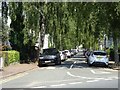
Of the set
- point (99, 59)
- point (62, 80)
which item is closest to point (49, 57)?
point (99, 59)

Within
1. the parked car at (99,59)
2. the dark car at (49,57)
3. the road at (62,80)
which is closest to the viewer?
the road at (62,80)

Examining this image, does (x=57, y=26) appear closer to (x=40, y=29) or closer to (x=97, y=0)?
(x=40, y=29)

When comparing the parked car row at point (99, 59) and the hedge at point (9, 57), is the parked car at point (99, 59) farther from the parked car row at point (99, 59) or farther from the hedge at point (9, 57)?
the hedge at point (9, 57)

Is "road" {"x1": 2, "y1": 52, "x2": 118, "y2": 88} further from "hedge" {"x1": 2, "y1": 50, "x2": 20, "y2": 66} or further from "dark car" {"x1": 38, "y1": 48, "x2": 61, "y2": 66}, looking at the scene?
"dark car" {"x1": 38, "y1": 48, "x2": 61, "y2": 66}

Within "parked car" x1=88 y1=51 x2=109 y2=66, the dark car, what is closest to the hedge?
the dark car

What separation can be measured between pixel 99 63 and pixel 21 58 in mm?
11171

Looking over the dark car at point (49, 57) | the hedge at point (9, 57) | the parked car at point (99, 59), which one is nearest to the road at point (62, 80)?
the hedge at point (9, 57)

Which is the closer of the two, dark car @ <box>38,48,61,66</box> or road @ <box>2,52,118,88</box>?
road @ <box>2,52,118,88</box>

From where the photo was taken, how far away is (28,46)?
141 feet

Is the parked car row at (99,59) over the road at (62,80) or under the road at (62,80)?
over

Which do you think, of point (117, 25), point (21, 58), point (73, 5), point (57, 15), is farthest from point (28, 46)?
point (117, 25)

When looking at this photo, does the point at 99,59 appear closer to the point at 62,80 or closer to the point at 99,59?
the point at 99,59

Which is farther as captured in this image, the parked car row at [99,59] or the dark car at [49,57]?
the dark car at [49,57]

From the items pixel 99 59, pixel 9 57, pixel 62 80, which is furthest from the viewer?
pixel 99 59
